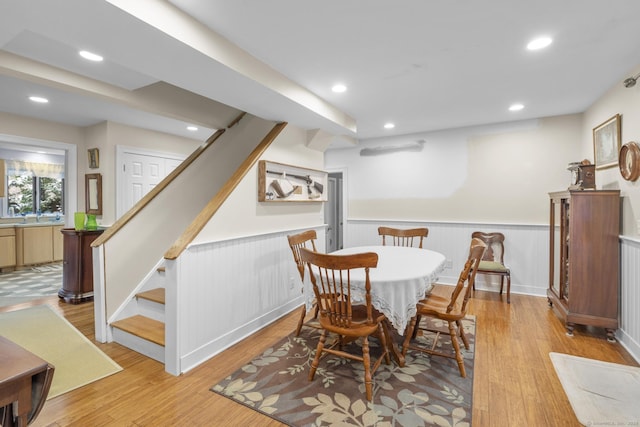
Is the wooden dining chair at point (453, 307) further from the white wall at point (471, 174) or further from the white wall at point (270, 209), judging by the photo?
the white wall at point (471, 174)

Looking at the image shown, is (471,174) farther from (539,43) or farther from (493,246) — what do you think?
(539,43)

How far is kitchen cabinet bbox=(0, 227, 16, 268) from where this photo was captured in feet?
17.6

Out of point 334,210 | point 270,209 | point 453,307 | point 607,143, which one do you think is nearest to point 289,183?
point 270,209

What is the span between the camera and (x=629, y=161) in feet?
8.46

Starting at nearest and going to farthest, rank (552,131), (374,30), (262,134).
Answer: (374,30), (262,134), (552,131)

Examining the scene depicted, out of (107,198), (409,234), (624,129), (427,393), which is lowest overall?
(427,393)

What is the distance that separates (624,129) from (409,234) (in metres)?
2.14

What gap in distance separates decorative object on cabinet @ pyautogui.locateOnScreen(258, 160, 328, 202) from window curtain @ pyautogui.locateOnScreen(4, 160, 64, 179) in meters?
6.51

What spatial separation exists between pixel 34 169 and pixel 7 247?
2.04m

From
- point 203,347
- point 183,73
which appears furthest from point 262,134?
point 203,347

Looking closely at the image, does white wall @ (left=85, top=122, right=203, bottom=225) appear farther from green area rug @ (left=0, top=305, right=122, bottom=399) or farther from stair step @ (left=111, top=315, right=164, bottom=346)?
stair step @ (left=111, top=315, right=164, bottom=346)

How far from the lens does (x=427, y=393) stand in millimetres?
2016

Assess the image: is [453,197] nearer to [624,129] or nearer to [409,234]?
[409,234]

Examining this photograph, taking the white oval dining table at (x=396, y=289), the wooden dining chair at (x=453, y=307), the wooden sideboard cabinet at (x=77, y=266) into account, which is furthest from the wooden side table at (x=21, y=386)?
the wooden sideboard cabinet at (x=77, y=266)
